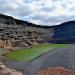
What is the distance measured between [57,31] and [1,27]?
61707 mm

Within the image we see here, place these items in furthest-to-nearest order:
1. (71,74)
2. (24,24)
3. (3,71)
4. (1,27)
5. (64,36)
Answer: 1. (64,36)
2. (24,24)
3. (1,27)
4. (3,71)
5. (71,74)

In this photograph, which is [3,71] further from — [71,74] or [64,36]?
[64,36]

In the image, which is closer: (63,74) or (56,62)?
(63,74)

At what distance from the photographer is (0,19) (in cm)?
13988

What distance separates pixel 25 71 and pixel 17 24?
10899 cm

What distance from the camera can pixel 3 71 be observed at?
143 feet

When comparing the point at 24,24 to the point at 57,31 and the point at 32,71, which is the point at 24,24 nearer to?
the point at 57,31

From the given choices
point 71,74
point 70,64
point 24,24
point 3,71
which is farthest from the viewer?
point 24,24

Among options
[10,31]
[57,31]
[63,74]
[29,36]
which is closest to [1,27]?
[10,31]

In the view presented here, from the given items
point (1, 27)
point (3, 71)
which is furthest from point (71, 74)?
point (1, 27)

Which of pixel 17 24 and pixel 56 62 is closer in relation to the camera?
pixel 56 62

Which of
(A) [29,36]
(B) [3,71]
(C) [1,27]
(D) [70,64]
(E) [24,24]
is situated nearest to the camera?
(B) [3,71]

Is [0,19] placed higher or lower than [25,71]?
higher

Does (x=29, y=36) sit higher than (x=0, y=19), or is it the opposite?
(x=0, y=19)
